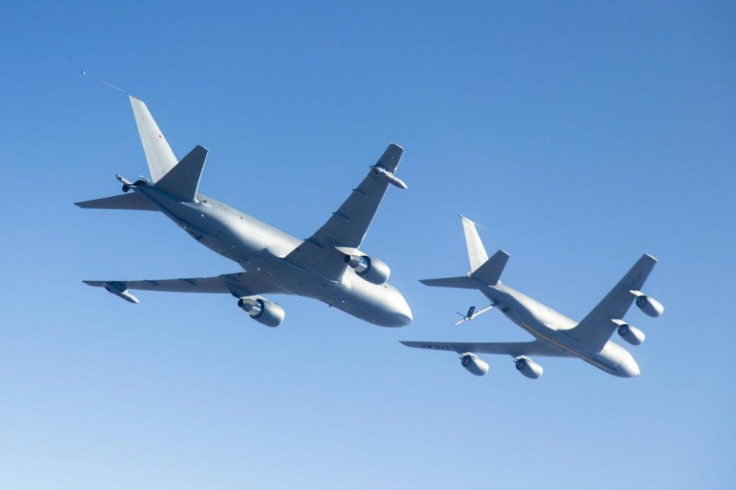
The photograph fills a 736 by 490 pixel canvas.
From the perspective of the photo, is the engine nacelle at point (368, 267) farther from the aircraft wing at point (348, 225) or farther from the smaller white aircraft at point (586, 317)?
the smaller white aircraft at point (586, 317)

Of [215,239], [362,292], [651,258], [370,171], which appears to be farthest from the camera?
[651,258]

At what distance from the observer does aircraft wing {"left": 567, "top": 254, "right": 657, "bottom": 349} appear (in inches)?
1948

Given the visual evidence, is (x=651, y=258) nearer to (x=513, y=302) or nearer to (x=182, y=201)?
(x=513, y=302)

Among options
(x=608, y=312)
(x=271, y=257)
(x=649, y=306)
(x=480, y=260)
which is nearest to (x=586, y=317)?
(x=608, y=312)

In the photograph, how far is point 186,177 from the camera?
3541 cm

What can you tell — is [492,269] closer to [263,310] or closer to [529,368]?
[529,368]

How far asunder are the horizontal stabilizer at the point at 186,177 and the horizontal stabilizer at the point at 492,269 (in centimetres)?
1896

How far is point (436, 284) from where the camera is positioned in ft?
168

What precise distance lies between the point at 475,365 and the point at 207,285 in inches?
752

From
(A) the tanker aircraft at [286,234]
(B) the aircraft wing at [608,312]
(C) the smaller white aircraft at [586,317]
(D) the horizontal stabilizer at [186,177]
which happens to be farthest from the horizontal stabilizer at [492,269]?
(D) the horizontal stabilizer at [186,177]

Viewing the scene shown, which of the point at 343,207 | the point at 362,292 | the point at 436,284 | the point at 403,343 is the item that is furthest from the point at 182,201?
the point at 403,343

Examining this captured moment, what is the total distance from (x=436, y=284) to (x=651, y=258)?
41.5 feet

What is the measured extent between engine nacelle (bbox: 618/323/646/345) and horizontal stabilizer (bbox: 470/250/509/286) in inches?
319

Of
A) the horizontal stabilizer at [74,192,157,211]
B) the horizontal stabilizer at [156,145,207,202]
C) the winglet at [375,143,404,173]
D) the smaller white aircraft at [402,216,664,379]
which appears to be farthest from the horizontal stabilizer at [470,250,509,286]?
the horizontal stabilizer at [74,192,157,211]
